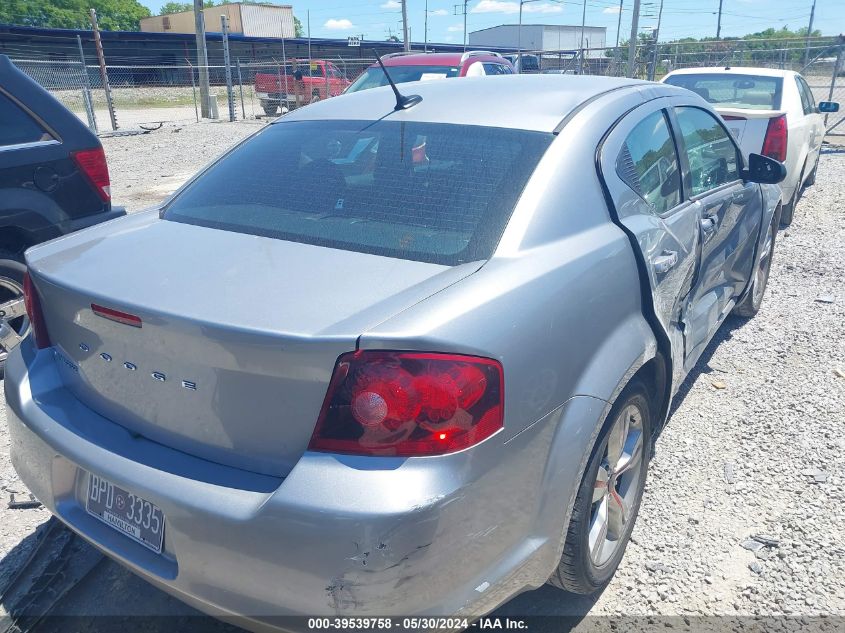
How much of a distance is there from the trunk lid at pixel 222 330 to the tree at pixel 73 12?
68442 millimetres

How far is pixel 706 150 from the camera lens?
3.66 meters

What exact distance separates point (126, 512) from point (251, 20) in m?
63.4

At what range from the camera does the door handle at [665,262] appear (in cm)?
260

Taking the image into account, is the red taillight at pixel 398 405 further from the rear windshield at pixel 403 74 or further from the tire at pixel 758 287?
the rear windshield at pixel 403 74

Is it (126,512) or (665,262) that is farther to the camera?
(665,262)

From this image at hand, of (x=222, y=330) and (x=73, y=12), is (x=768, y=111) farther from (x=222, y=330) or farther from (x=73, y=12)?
(x=73, y=12)

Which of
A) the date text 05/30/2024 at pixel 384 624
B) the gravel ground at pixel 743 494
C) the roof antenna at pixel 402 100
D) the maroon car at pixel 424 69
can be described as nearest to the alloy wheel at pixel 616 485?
the gravel ground at pixel 743 494

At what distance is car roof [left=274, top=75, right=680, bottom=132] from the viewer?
2.60 meters

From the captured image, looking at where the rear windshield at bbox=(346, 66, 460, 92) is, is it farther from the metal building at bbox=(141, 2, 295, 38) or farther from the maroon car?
the metal building at bbox=(141, 2, 295, 38)

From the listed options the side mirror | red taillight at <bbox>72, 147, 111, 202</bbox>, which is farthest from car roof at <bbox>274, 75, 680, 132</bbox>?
red taillight at <bbox>72, 147, 111, 202</bbox>

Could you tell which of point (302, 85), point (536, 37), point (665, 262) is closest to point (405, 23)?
point (302, 85)

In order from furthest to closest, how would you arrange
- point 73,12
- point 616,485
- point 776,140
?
1. point 73,12
2. point 776,140
3. point 616,485

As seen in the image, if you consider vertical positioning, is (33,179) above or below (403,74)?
below

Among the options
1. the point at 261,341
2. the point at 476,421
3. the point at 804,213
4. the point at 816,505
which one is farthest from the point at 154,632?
the point at 804,213
